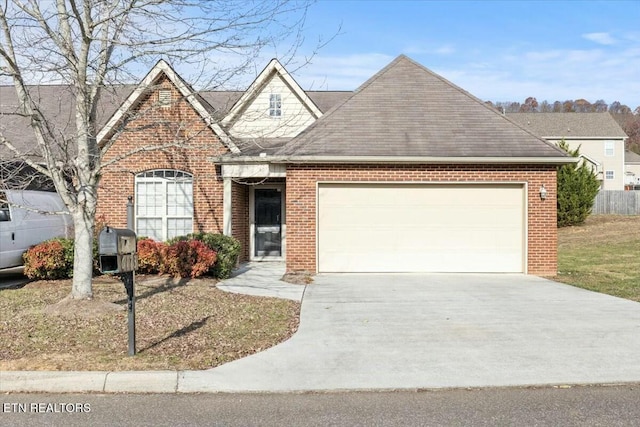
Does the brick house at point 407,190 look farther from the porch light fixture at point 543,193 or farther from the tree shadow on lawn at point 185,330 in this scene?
the tree shadow on lawn at point 185,330

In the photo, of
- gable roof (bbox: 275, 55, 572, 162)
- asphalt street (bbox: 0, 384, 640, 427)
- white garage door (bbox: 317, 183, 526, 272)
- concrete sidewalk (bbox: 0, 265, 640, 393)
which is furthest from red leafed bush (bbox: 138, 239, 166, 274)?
asphalt street (bbox: 0, 384, 640, 427)

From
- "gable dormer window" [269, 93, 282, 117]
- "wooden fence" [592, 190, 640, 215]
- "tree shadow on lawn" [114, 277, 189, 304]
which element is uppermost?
"gable dormer window" [269, 93, 282, 117]

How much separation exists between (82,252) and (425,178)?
7.97 meters

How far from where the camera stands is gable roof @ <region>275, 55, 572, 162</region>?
43.4 ft

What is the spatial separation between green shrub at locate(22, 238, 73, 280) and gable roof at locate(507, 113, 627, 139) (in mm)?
44732

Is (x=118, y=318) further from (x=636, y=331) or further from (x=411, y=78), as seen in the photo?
(x=411, y=78)

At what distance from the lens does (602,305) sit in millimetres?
9492

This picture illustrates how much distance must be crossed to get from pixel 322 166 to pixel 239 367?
314 inches

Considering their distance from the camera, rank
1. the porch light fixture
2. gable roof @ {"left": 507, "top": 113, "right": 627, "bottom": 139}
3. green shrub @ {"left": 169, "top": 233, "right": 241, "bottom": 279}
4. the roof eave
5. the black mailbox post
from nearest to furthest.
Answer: the black mailbox post < green shrub @ {"left": 169, "top": 233, "right": 241, "bottom": 279} < the roof eave < the porch light fixture < gable roof @ {"left": 507, "top": 113, "right": 627, "bottom": 139}

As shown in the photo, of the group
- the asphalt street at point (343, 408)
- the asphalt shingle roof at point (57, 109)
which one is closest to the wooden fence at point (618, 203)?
the asphalt shingle roof at point (57, 109)

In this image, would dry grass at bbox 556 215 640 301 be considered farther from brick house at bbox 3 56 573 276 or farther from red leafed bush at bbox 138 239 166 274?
red leafed bush at bbox 138 239 166 274

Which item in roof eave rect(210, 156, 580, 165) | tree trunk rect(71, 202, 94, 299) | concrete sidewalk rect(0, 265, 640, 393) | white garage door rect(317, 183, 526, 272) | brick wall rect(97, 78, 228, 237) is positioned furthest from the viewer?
brick wall rect(97, 78, 228, 237)

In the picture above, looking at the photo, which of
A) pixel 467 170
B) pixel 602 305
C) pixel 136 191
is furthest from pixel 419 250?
pixel 136 191

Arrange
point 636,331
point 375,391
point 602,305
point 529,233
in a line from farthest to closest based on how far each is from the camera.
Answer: point 529,233
point 602,305
point 636,331
point 375,391
